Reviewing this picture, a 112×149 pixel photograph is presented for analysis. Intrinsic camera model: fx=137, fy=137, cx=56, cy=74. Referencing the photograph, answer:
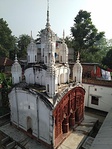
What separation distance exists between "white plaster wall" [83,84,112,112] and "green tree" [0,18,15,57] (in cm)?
3134

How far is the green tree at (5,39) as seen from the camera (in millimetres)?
42647

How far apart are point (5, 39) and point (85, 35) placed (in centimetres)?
2576

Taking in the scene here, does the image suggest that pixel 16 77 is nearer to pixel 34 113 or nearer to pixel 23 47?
pixel 34 113

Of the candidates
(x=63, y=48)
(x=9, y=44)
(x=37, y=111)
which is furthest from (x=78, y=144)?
(x=9, y=44)

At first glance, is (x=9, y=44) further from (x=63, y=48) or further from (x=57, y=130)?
(x=57, y=130)

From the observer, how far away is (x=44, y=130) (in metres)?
12.4

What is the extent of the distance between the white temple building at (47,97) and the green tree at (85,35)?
20795 mm

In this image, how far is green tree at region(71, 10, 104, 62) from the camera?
110ft

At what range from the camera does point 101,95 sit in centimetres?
1950

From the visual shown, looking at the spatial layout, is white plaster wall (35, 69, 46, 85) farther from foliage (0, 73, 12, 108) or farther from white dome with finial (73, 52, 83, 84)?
foliage (0, 73, 12, 108)

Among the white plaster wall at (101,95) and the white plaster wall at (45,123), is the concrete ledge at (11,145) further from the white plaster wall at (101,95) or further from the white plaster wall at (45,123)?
the white plaster wall at (101,95)

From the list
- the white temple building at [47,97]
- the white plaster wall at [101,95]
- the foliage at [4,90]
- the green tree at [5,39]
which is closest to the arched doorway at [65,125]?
the white temple building at [47,97]

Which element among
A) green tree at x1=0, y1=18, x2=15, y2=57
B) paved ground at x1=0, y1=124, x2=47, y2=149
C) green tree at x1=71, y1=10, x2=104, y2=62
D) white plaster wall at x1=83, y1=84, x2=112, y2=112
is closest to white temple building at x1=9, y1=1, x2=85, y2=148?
paved ground at x1=0, y1=124, x2=47, y2=149

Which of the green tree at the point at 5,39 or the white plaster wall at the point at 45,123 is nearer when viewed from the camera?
the white plaster wall at the point at 45,123
